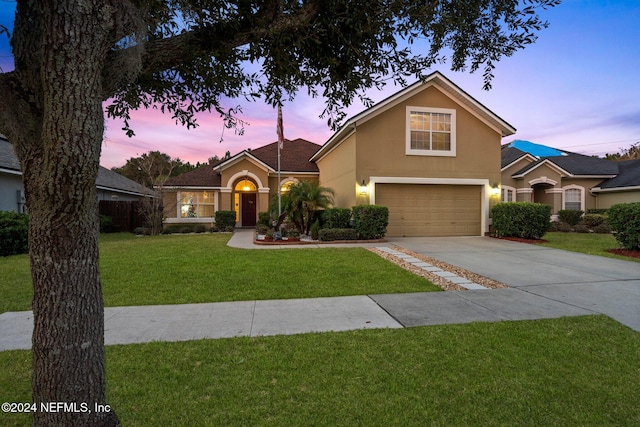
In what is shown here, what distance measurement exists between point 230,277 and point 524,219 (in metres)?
12.5

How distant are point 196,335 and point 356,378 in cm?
220

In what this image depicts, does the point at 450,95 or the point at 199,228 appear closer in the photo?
the point at 450,95

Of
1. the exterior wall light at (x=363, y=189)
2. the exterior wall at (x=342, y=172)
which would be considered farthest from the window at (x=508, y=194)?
the exterior wall light at (x=363, y=189)

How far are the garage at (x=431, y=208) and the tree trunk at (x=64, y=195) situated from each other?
44.0ft

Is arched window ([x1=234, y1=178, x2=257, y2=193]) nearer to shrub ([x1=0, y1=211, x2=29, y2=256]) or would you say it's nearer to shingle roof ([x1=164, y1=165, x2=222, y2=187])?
shingle roof ([x1=164, y1=165, x2=222, y2=187])

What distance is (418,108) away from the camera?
14734 mm

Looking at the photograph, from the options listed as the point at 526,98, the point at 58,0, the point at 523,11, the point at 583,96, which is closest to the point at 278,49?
the point at 58,0

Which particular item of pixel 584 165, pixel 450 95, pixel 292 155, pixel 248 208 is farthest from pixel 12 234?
pixel 584 165

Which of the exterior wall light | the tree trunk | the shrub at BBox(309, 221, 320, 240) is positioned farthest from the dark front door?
the tree trunk

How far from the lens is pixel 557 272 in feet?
25.3

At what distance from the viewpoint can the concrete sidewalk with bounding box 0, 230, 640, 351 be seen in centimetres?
423

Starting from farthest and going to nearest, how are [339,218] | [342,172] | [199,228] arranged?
[199,228], [342,172], [339,218]

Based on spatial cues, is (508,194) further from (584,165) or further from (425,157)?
(425,157)

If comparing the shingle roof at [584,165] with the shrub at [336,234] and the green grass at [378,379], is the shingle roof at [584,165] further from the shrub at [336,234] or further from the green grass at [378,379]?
the green grass at [378,379]
